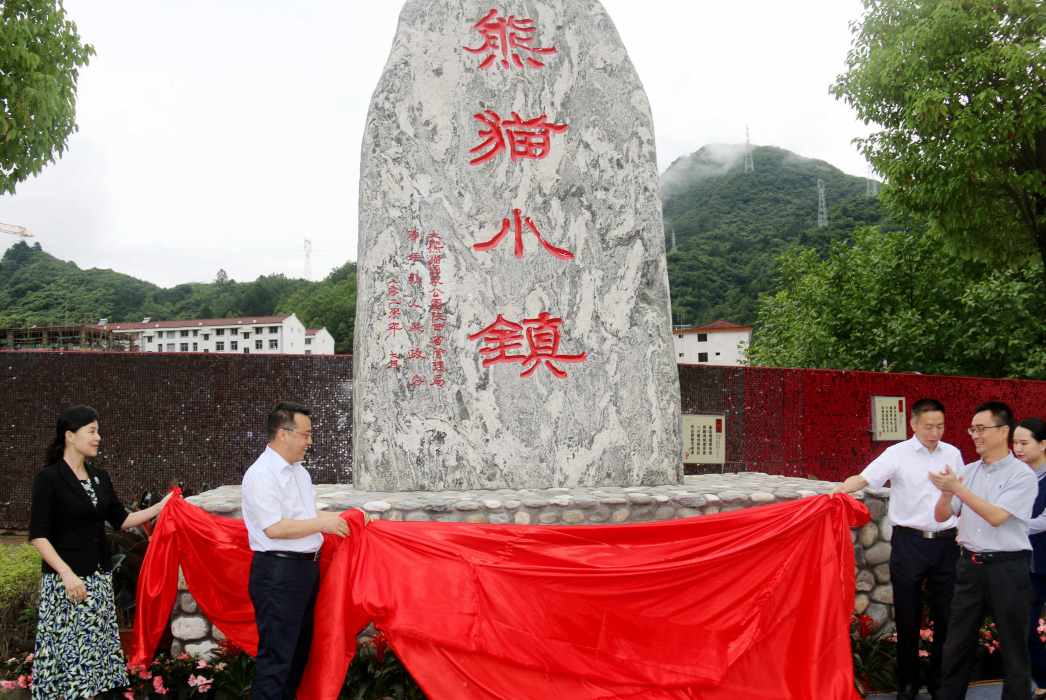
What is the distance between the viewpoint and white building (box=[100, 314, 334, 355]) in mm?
54406

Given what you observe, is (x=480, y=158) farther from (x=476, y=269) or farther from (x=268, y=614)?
(x=268, y=614)

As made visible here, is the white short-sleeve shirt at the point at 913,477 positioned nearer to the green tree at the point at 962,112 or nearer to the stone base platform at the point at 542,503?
the stone base platform at the point at 542,503

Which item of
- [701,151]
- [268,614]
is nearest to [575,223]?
[268,614]

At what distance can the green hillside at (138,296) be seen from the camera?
55.2 meters

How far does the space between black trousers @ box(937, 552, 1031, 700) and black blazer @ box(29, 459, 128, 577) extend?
3960mm

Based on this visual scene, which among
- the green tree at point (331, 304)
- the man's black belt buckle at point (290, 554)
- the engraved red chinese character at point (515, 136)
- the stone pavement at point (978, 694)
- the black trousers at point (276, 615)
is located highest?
the green tree at point (331, 304)

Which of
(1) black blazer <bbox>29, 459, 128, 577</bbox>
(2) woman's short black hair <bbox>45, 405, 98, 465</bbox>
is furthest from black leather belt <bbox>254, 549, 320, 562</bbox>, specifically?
(2) woman's short black hair <bbox>45, 405, 98, 465</bbox>

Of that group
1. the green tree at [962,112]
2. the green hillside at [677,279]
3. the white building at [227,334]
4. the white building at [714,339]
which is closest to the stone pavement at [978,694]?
the green tree at [962,112]

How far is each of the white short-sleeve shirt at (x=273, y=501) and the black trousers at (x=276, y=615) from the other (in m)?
0.07

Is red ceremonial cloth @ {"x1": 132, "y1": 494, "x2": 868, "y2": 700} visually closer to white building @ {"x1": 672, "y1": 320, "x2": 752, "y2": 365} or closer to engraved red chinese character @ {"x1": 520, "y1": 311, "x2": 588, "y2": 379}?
engraved red chinese character @ {"x1": 520, "y1": 311, "x2": 588, "y2": 379}

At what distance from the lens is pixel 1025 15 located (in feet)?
34.1

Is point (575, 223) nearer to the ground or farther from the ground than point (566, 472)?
farther from the ground

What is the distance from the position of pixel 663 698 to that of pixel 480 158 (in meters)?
3.56

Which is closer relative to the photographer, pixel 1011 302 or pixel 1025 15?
pixel 1025 15
